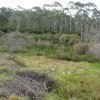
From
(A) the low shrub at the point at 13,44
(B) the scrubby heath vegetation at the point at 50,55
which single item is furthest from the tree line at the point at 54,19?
(A) the low shrub at the point at 13,44

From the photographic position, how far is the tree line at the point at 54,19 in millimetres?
57688

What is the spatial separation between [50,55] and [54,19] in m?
28.9

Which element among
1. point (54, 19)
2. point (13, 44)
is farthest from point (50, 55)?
point (54, 19)

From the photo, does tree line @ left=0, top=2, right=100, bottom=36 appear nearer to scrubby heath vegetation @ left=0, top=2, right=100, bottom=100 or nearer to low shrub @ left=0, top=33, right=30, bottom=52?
scrubby heath vegetation @ left=0, top=2, right=100, bottom=100

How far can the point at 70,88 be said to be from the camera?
46.4 feet

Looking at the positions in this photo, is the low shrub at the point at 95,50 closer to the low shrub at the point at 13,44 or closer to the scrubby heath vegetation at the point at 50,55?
the scrubby heath vegetation at the point at 50,55

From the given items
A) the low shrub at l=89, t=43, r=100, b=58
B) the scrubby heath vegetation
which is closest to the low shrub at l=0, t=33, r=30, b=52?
the scrubby heath vegetation

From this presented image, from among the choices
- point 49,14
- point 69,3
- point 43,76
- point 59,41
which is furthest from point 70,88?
point 69,3

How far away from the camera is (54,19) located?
6000 centimetres

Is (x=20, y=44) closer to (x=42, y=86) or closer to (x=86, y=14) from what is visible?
(x=42, y=86)

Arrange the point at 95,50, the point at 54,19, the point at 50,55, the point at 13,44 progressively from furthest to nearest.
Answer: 1. the point at 54,19
2. the point at 13,44
3. the point at 95,50
4. the point at 50,55

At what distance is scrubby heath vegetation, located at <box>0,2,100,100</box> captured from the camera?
1302 cm

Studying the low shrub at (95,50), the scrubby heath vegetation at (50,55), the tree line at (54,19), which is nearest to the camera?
the scrubby heath vegetation at (50,55)

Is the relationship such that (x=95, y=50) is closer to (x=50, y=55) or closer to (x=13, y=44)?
(x=50, y=55)
